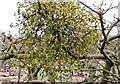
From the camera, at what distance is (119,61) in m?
1.48

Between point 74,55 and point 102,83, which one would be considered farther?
point 102,83

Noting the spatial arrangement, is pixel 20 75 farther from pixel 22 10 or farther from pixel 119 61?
pixel 22 10

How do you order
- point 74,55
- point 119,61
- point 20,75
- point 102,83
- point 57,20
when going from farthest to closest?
point 20,75
point 102,83
point 119,61
point 74,55
point 57,20

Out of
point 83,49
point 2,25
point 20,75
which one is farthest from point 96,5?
point 20,75

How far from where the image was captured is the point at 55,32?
104 cm

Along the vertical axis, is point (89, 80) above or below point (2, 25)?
below

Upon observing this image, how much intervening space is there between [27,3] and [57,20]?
0.49ft

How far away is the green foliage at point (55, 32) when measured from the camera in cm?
104

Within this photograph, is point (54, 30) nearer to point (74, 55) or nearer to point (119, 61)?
point (74, 55)

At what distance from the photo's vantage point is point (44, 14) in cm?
105

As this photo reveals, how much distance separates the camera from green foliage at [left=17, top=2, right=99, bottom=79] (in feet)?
3.41

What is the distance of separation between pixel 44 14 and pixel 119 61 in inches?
24.8

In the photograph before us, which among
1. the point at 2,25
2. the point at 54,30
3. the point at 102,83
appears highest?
the point at 2,25

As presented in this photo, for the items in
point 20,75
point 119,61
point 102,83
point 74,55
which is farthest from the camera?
point 20,75
